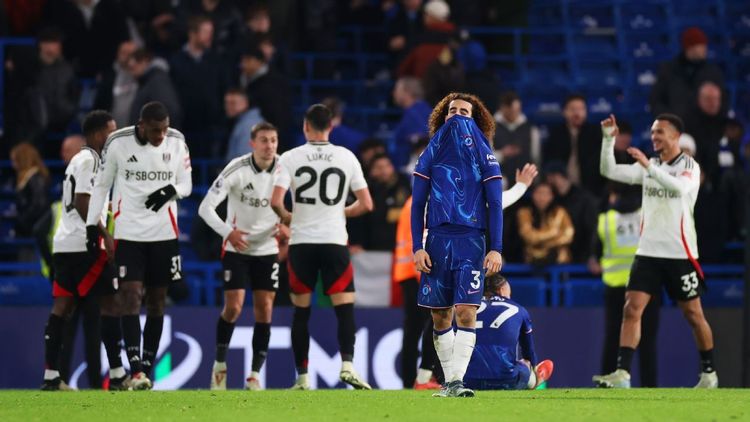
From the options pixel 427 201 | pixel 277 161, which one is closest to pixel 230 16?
pixel 277 161

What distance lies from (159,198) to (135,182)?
0.25 metres

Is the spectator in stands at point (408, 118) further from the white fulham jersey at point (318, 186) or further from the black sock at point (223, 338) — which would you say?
the black sock at point (223, 338)

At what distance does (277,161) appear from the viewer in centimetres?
1462

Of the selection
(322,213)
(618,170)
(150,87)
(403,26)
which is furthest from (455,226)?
(403,26)

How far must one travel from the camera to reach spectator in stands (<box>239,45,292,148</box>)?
19562 millimetres

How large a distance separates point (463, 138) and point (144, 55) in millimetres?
8767

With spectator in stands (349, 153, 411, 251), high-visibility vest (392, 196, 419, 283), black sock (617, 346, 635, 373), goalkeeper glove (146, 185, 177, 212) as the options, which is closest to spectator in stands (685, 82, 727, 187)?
spectator in stands (349, 153, 411, 251)

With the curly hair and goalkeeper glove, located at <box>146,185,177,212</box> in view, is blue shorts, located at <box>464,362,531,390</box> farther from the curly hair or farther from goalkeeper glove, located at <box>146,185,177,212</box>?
goalkeeper glove, located at <box>146,185,177,212</box>

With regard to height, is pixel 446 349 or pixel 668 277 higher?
pixel 668 277

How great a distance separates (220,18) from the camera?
68.8 feet

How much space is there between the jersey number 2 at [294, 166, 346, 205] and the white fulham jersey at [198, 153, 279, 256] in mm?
397

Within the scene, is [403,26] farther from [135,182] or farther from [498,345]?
[498,345]

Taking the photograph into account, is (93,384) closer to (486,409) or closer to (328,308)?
(328,308)

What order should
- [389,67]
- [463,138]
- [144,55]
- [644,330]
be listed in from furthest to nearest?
[389,67], [144,55], [644,330], [463,138]
